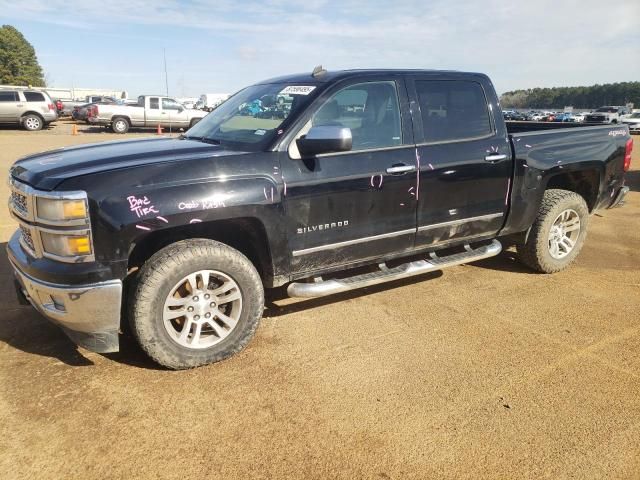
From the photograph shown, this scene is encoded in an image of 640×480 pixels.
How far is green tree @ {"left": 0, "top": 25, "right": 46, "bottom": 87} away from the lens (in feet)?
288

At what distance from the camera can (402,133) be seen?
3791mm

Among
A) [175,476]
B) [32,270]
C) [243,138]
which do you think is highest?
[243,138]

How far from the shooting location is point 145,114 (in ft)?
76.1

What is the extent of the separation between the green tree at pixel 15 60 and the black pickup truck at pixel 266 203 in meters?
102

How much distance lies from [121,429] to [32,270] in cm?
110

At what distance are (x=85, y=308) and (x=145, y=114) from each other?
22479 mm

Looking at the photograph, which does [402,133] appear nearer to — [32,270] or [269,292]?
[269,292]

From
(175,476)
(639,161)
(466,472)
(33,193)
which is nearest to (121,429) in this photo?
(175,476)

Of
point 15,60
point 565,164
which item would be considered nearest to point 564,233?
point 565,164

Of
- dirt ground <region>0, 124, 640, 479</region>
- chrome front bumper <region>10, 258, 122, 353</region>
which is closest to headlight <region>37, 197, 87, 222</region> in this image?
chrome front bumper <region>10, 258, 122, 353</region>

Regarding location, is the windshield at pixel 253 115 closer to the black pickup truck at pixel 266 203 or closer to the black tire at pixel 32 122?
the black pickup truck at pixel 266 203

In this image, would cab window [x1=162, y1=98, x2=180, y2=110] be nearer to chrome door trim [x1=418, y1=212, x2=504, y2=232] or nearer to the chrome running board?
the chrome running board

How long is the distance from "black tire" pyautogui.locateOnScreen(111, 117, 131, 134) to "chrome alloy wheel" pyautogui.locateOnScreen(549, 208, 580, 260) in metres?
22.4

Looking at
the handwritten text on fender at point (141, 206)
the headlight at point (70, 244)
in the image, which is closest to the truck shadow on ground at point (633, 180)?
the handwritten text on fender at point (141, 206)
